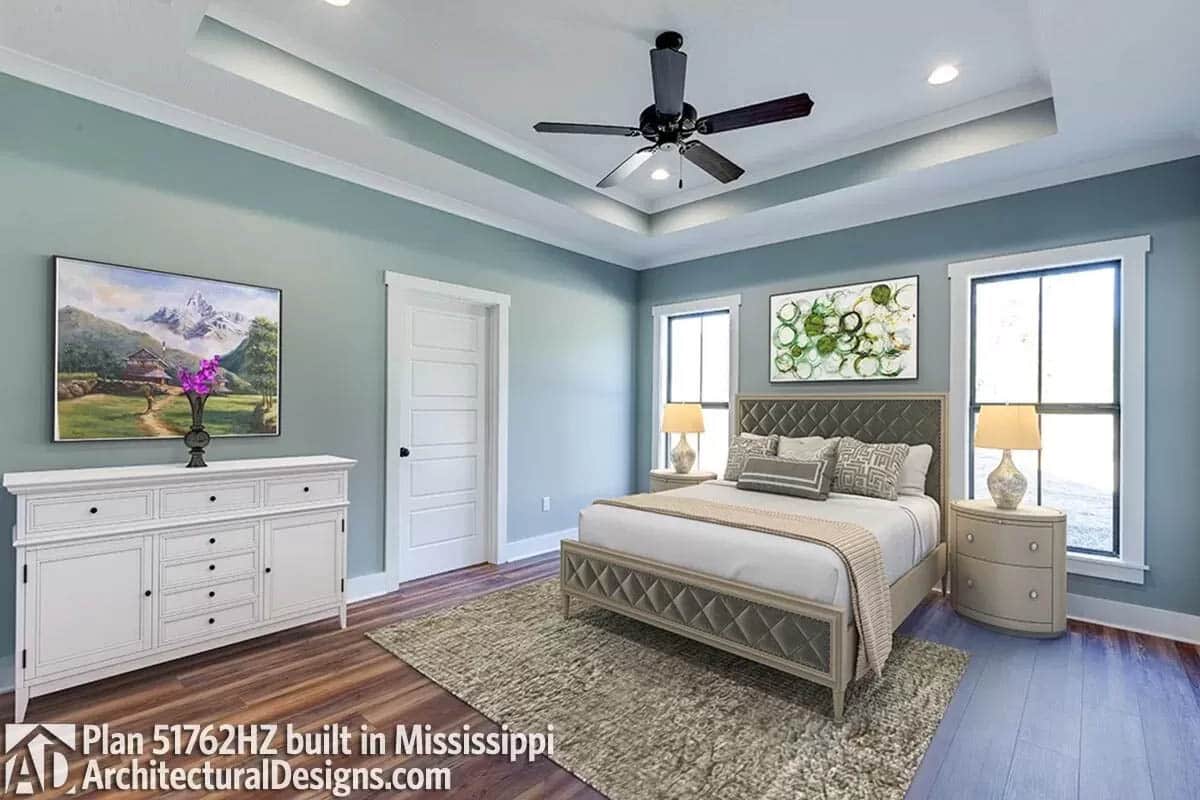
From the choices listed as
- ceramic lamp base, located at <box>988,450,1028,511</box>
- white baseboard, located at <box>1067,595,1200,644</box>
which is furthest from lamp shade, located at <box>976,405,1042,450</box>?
white baseboard, located at <box>1067,595,1200,644</box>

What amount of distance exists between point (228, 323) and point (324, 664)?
6.62ft

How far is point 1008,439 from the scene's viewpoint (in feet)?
11.3

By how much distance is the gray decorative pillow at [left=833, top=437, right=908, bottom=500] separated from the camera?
3861mm

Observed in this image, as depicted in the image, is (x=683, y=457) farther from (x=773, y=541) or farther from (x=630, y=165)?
(x=630, y=165)

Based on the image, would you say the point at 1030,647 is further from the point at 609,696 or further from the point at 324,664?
the point at 324,664

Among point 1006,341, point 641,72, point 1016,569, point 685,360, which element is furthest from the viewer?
point 685,360

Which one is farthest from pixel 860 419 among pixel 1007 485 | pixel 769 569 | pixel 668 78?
pixel 668 78

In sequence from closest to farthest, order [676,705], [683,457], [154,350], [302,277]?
[676,705] → [154,350] → [302,277] → [683,457]

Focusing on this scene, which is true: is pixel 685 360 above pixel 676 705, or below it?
above

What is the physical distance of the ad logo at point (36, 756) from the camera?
202 cm

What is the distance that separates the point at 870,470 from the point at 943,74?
244cm

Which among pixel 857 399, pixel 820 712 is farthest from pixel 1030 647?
pixel 857 399

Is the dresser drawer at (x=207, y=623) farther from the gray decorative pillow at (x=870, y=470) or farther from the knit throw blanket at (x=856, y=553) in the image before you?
the gray decorative pillow at (x=870, y=470)

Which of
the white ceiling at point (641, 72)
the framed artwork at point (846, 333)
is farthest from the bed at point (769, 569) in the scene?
the white ceiling at point (641, 72)
